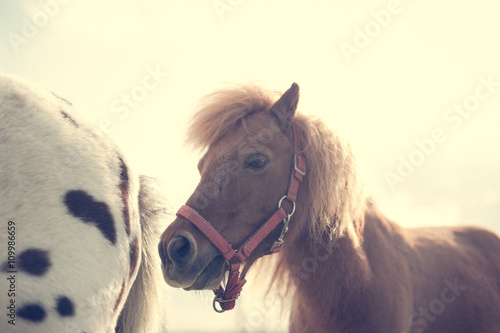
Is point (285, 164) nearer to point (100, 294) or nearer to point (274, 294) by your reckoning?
point (274, 294)

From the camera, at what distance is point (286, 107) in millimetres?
2775

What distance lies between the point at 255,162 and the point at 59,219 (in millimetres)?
1296

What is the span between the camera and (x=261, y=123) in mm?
2762

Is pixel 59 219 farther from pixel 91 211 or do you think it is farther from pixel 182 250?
pixel 182 250

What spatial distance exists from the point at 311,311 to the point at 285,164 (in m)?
1.06

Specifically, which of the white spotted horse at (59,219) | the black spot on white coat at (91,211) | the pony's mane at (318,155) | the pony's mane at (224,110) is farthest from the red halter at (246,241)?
the black spot on white coat at (91,211)

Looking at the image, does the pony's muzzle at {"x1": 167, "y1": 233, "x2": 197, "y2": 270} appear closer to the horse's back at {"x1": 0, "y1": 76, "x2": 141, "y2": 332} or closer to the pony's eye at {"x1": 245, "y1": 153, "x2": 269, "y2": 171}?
the horse's back at {"x1": 0, "y1": 76, "x2": 141, "y2": 332}

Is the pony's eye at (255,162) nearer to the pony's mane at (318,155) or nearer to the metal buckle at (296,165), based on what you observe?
the metal buckle at (296,165)

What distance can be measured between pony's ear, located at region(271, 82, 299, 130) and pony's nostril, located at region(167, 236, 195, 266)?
1060 millimetres

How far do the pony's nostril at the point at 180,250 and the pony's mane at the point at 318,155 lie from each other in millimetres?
835

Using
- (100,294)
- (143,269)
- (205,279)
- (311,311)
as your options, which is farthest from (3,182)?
(311,311)

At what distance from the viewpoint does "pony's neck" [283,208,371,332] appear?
104 inches

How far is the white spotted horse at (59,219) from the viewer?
151cm

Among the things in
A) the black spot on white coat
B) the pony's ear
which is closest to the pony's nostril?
the black spot on white coat
